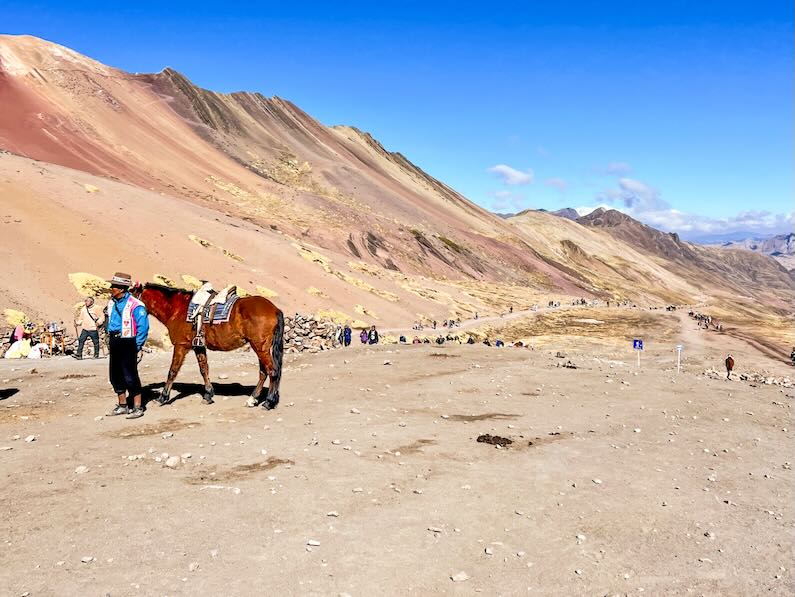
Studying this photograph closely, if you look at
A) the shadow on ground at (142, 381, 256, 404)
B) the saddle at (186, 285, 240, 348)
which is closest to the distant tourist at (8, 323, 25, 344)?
the shadow on ground at (142, 381, 256, 404)

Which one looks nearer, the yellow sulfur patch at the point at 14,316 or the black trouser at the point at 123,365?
the black trouser at the point at 123,365

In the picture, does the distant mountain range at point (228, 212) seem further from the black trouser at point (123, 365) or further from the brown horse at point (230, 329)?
the black trouser at point (123, 365)

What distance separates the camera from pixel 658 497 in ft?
31.3

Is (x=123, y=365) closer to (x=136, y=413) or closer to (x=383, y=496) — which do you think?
(x=136, y=413)

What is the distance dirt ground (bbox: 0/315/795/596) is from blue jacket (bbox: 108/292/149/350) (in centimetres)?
187

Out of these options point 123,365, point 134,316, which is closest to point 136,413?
point 123,365

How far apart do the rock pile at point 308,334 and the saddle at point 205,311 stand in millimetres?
15964

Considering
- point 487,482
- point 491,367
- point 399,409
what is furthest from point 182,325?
point 491,367

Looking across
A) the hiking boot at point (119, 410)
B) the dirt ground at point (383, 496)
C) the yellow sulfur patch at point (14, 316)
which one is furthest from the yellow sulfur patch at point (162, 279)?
the hiking boot at point (119, 410)

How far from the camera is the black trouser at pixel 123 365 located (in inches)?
→ 482

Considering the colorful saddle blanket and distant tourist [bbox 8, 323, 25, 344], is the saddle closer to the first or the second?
the colorful saddle blanket

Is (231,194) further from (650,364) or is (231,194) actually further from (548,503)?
(548,503)

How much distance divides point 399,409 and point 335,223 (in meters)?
85.7

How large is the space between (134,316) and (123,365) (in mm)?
1184
